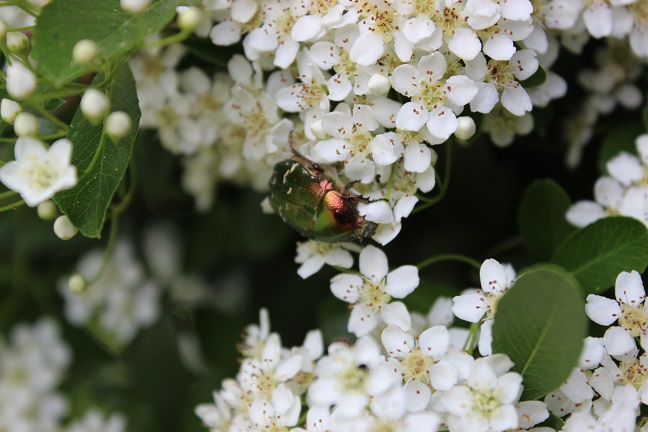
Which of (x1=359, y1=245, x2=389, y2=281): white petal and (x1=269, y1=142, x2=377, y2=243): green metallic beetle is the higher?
(x1=269, y1=142, x2=377, y2=243): green metallic beetle

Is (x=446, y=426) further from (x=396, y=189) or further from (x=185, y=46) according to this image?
(x=185, y=46)

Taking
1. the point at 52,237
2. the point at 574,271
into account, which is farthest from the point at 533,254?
the point at 52,237

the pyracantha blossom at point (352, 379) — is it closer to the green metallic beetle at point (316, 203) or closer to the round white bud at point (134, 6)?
the green metallic beetle at point (316, 203)

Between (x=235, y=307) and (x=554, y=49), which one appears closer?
(x=554, y=49)

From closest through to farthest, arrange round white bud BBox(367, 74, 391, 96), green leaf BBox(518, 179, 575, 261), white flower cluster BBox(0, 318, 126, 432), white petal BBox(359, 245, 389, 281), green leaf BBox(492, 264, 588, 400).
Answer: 1. green leaf BBox(492, 264, 588, 400)
2. round white bud BBox(367, 74, 391, 96)
3. white petal BBox(359, 245, 389, 281)
4. green leaf BBox(518, 179, 575, 261)
5. white flower cluster BBox(0, 318, 126, 432)

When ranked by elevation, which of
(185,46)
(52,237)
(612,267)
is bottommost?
(52,237)

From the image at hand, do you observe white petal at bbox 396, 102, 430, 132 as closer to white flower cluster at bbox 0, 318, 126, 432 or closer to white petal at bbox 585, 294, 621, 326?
white petal at bbox 585, 294, 621, 326

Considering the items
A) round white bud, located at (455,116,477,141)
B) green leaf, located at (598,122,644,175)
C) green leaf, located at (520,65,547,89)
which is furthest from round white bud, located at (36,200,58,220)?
green leaf, located at (598,122,644,175)
